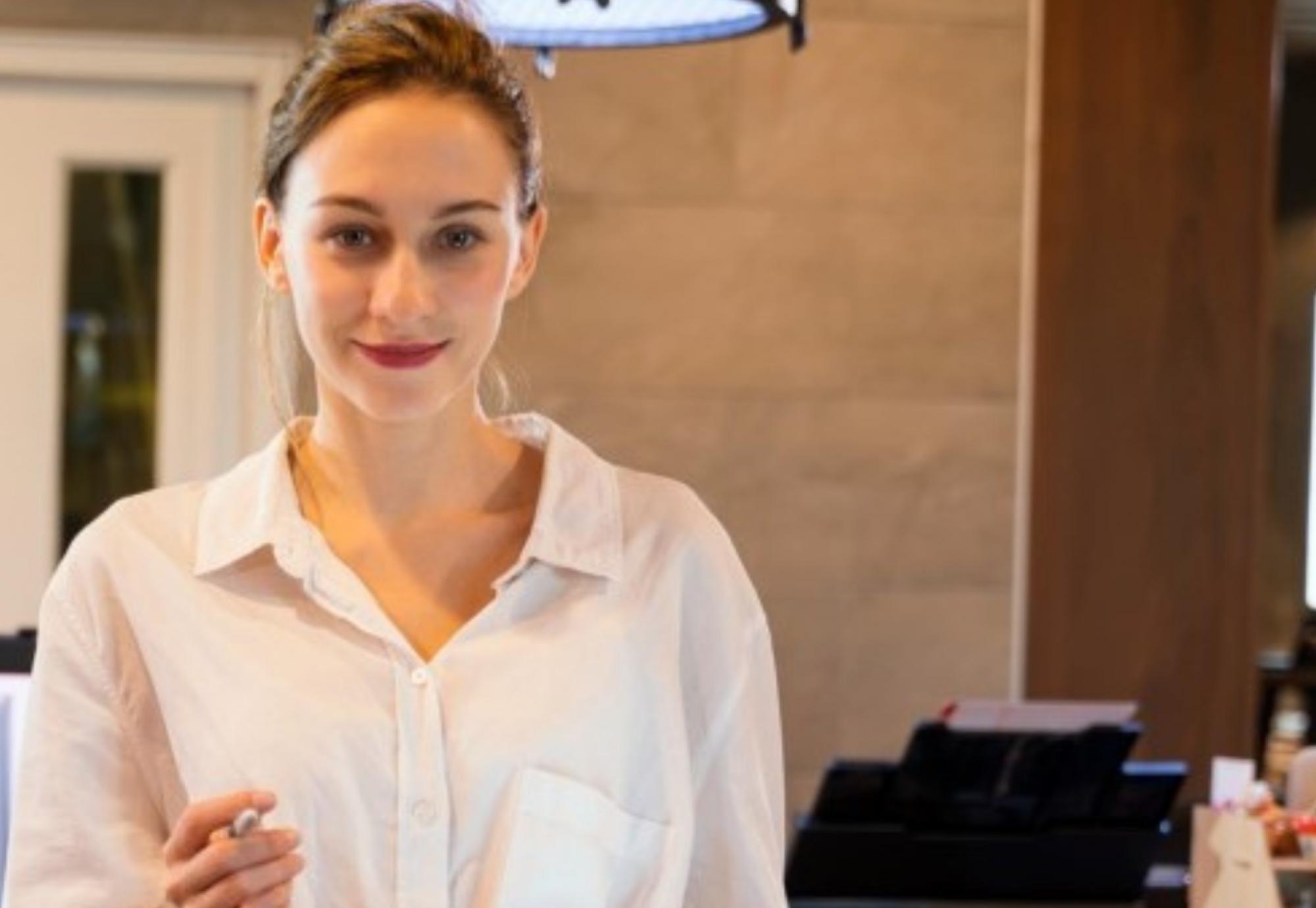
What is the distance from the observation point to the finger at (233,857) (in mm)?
1326

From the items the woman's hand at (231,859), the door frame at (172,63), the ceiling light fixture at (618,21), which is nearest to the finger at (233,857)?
the woman's hand at (231,859)

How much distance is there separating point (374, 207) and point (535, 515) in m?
0.24

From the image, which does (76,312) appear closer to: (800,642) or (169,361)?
(169,361)

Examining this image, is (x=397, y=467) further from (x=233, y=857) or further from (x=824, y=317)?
(x=824, y=317)

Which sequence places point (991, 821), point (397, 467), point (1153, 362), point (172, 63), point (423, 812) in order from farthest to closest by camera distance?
point (1153, 362) < point (172, 63) < point (991, 821) < point (397, 467) < point (423, 812)

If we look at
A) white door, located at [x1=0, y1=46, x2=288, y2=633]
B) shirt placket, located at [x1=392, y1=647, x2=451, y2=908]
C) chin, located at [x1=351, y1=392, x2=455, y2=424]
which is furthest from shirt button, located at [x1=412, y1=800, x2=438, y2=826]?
white door, located at [x1=0, y1=46, x2=288, y2=633]

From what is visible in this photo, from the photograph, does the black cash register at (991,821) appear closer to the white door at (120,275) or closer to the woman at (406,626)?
the woman at (406,626)

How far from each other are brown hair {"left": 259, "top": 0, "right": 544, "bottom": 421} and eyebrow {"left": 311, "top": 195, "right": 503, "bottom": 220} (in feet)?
0.18

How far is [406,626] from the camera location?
4.94ft

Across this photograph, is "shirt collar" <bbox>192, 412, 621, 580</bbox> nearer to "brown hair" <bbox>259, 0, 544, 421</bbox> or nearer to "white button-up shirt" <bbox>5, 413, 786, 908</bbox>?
"white button-up shirt" <bbox>5, 413, 786, 908</bbox>

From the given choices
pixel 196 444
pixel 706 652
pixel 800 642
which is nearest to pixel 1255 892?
pixel 706 652

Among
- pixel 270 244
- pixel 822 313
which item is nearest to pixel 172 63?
pixel 822 313

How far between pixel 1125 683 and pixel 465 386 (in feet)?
12.2

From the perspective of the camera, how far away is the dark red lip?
143 centimetres
